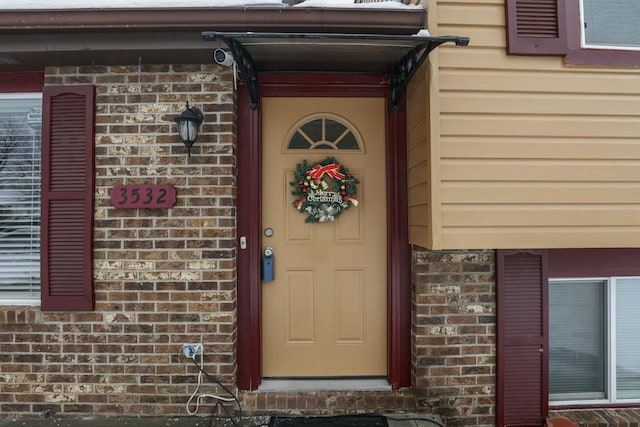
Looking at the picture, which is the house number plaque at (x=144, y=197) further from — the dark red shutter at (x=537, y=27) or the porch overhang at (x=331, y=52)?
the dark red shutter at (x=537, y=27)

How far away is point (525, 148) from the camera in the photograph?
2.46 m

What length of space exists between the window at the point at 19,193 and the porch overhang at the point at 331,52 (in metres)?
1.61

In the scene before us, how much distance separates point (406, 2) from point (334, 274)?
208 cm

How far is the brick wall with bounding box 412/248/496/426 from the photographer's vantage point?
2.77 m

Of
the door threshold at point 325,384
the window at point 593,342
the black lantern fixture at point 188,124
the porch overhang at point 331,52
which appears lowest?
the door threshold at point 325,384

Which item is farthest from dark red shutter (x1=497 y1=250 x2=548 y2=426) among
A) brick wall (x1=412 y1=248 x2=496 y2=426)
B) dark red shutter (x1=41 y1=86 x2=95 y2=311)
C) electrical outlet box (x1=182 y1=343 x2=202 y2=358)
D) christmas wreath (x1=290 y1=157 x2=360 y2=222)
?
dark red shutter (x1=41 y1=86 x2=95 y2=311)

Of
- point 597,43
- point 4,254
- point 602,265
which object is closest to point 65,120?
point 4,254

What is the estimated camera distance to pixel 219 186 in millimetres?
2787

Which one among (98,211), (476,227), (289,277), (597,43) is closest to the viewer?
(476,227)

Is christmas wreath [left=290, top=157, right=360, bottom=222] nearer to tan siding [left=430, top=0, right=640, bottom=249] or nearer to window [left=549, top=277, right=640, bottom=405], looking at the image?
tan siding [left=430, top=0, right=640, bottom=249]

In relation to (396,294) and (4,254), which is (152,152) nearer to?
(4,254)

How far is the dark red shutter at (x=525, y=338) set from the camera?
110 inches

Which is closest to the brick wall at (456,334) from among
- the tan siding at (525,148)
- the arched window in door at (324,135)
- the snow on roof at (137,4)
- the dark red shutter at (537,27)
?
the tan siding at (525,148)

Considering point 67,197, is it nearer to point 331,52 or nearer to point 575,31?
point 331,52
